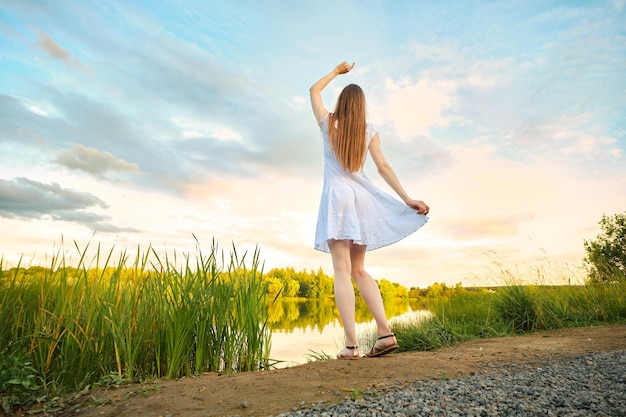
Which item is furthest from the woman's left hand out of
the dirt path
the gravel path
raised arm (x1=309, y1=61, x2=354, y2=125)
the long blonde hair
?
the gravel path

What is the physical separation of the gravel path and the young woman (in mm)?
864

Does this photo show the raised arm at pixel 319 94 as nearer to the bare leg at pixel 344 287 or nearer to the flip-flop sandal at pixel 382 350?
the bare leg at pixel 344 287

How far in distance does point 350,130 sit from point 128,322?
7.73ft

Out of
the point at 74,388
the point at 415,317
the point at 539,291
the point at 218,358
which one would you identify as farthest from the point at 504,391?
the point at 539,291

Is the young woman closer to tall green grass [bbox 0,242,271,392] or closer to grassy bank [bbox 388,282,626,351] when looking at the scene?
tall green grass [bbox 0,242,271,392]

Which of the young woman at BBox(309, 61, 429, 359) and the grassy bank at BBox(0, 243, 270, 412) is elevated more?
the young woman at BBox(309, 61, 429, 359)

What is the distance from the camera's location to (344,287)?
3580 millimetres

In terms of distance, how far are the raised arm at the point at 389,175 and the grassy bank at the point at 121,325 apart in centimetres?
151

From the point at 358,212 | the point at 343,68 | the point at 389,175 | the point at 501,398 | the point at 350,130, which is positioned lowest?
the point at 501,398

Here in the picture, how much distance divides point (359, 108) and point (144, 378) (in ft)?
9.18

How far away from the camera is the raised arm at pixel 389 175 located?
3891mm

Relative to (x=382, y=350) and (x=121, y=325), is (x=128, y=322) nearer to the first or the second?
(x=121, y=325)

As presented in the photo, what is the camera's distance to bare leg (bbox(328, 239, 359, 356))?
359cm

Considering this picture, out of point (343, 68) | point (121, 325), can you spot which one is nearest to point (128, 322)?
point (121, 325)
